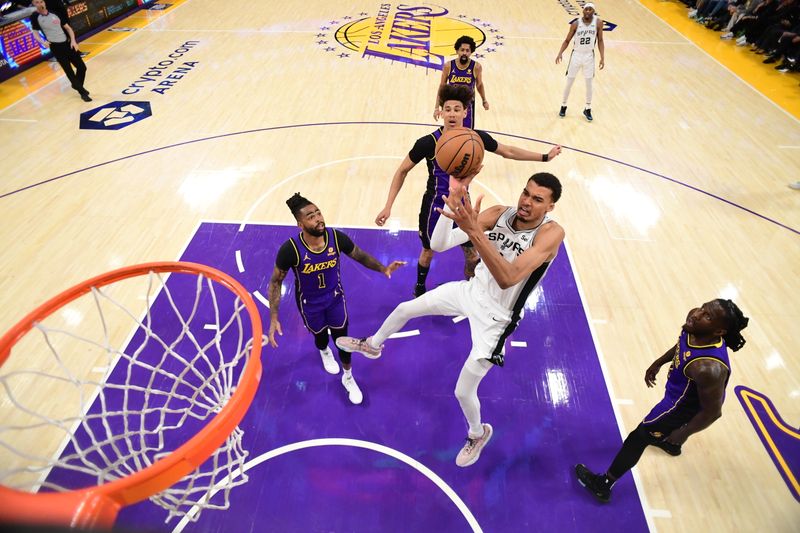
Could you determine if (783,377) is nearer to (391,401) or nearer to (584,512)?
(584,512)

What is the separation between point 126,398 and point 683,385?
152 inches

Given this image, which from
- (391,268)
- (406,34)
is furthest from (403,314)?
(406,34)

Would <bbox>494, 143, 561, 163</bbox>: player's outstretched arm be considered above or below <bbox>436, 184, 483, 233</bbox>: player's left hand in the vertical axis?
below

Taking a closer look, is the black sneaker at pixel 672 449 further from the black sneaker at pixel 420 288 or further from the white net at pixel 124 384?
the white net at pixel 124 384

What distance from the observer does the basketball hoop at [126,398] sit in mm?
1881

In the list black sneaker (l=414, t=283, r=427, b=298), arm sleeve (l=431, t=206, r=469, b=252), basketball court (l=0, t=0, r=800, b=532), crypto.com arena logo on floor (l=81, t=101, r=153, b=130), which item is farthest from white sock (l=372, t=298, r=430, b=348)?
crypto.com arena logo on floor (l=81, t=101, r=153, b=130)

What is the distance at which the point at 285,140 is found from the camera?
7676 millimetres

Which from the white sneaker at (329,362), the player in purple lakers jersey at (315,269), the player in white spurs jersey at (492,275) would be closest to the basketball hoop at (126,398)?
the player in purple lakers jersey at (315,269)

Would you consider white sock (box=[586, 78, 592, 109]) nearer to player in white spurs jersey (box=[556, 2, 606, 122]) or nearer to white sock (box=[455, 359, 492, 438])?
player in white spurs jersey (box=[556, 2, 606, 122])

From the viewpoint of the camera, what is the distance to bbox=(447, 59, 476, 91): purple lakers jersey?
5.92 m

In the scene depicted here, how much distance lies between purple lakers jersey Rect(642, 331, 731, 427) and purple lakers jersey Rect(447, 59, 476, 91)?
4375mm

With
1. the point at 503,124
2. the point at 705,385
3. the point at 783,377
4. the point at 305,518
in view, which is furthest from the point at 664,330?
the point at 503,124

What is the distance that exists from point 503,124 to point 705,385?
6560mm

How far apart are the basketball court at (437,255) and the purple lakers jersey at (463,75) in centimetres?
146
